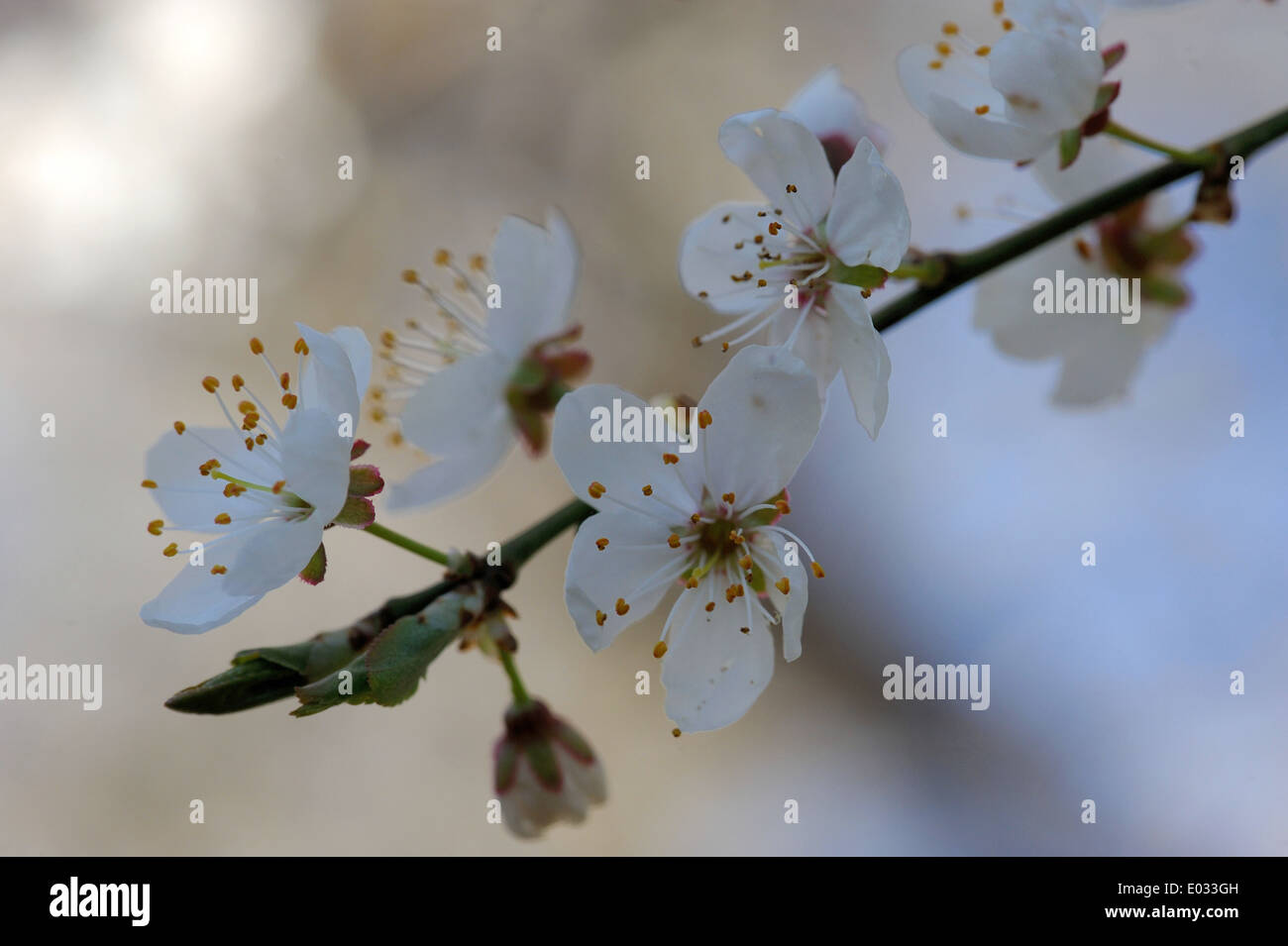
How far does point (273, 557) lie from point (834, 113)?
2.52 feet

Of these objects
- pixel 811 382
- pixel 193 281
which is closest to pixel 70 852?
pixel 193 281

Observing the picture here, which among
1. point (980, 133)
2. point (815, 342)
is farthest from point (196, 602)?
point (980, 133)

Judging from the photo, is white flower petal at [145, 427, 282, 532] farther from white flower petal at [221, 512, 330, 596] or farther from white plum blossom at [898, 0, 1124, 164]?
white plum blossom at [898, 0, 1124, 164]

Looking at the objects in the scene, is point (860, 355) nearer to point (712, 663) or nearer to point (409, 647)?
point (712, 663)

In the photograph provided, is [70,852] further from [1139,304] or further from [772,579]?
[1139,304]

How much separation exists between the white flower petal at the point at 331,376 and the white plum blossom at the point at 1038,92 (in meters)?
0.56

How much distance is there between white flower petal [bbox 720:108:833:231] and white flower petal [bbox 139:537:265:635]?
550 mm

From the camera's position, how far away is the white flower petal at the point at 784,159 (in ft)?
3.05

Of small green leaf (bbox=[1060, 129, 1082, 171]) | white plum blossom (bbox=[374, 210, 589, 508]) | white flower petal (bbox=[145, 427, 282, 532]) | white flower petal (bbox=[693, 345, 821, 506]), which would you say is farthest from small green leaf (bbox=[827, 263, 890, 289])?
white flower petal (bbox=[145, 427, 282, 532])

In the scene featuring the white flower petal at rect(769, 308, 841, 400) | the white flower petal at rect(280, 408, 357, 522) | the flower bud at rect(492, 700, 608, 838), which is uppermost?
the white flower petal at rect(769, 308, 841, 400)

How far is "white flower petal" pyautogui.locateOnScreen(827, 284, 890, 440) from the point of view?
866mm

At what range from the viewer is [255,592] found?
33.0 inches

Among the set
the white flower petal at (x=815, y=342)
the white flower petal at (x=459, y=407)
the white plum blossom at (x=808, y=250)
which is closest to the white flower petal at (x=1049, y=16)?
the white plum blossom at (x=808, y=250)

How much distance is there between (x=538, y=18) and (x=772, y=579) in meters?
2.62
